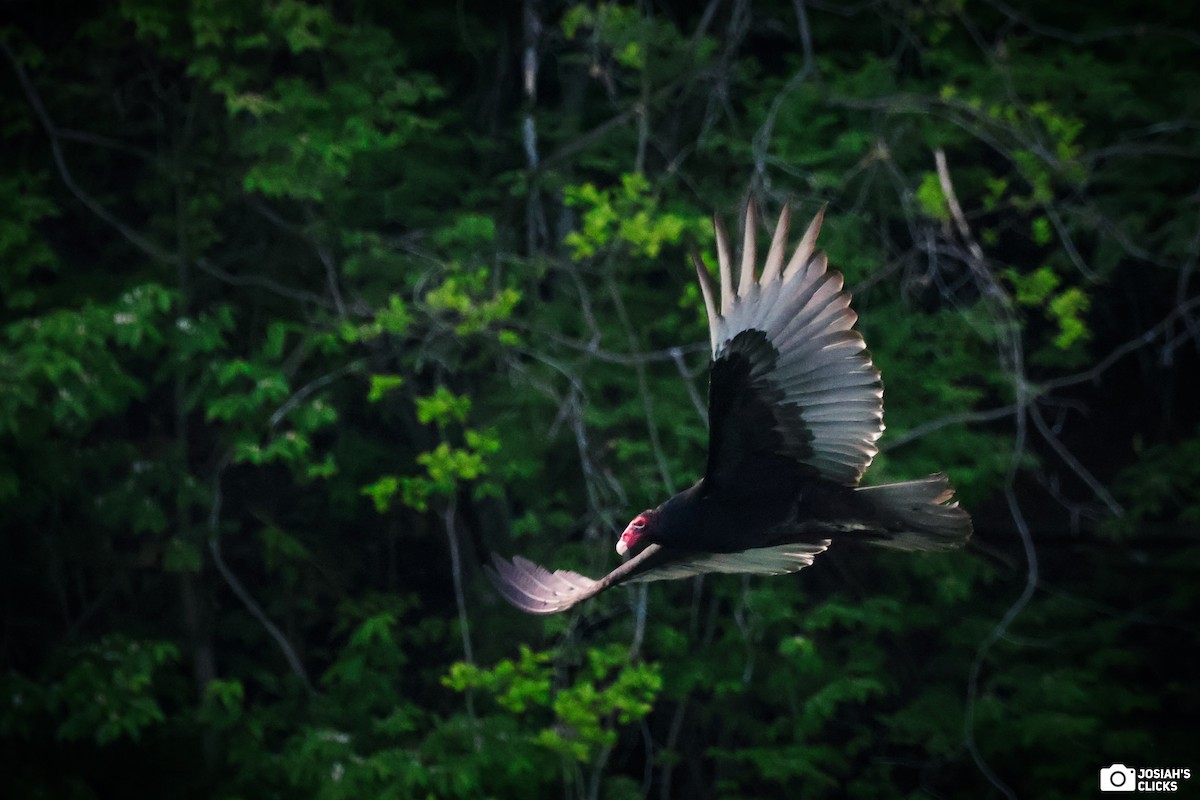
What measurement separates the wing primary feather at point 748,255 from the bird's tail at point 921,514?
457mm

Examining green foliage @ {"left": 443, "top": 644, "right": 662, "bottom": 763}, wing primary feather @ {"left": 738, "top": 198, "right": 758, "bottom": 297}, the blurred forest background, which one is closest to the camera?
wing primary feather @ {"left": 738, "top": 198, "right": 758, "bottom": 297}

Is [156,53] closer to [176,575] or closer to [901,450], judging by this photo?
[176,575]

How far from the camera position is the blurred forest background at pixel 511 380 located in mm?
5562

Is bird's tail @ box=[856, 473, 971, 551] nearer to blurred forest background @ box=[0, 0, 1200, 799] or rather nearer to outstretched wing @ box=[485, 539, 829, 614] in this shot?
outstretched wing @ box=[485, 539, 829, 614]

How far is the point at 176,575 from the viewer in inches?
248

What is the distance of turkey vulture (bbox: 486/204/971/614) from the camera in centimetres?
257

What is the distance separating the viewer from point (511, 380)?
19.6 ft

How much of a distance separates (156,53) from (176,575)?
2.44 m

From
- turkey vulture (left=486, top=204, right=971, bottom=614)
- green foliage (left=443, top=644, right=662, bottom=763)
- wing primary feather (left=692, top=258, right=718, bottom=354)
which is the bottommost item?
green foliage (left=443, top=644, right=662, bottom=763)

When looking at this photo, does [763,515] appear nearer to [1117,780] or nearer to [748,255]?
[748,255]

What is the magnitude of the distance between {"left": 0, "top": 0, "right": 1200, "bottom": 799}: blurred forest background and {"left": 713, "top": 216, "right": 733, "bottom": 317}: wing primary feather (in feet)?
8.25

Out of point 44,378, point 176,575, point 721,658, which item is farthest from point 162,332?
point 721,658


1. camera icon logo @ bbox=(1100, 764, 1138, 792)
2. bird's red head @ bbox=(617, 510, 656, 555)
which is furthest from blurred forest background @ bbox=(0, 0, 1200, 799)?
bird's red head @ bbox=(617, 510, 656, 555)

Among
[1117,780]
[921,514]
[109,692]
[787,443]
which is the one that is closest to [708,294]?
[787,443]
